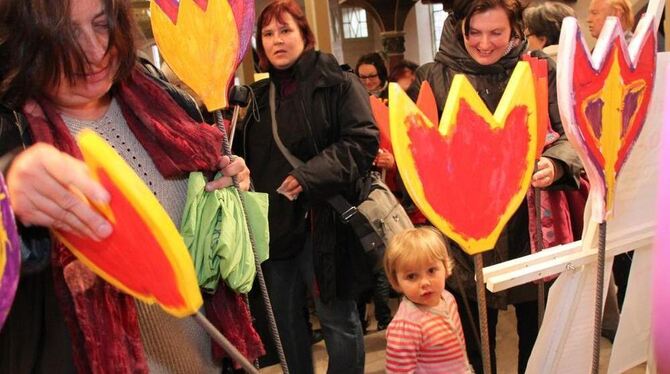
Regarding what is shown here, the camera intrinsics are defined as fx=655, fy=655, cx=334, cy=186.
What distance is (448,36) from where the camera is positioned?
4.78 ft

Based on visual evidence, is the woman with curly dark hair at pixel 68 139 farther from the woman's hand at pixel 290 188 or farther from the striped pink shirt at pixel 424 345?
the woman's hand at pixel 290 188

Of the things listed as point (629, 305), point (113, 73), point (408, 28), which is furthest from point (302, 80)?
point (408, 28)

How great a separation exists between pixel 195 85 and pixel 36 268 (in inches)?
15.2

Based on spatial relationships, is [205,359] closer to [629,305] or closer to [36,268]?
[36,268]

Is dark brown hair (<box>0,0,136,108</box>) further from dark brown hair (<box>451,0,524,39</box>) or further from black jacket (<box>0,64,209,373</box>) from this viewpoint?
dark brown hair (<box>451,0,524,39</box>)

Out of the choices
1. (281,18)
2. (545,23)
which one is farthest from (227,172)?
(545,23)

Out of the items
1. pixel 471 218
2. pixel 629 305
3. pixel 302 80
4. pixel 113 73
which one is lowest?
pixel 629 305

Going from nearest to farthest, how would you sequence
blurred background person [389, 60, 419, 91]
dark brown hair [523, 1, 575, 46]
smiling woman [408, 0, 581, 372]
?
smiling woman [408, 0, 581, 372]
dark brown hair [523, 1, 575, 46]
blurred background person [389, 60, 419, 91]

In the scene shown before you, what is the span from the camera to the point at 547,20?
6.45ft

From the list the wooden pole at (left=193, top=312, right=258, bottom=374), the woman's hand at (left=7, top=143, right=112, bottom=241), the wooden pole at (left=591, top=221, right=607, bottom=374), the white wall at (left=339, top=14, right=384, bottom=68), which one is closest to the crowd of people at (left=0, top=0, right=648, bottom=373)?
the woman's hand at (left=7, top=143, right=112, bottom=241)

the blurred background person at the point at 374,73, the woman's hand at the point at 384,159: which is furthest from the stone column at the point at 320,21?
the woman's hand at the point at 384,159

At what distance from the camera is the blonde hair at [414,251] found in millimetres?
1226

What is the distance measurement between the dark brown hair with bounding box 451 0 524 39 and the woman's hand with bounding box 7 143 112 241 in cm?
99

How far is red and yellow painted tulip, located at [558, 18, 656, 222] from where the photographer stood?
823 mm
